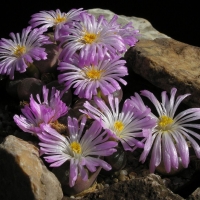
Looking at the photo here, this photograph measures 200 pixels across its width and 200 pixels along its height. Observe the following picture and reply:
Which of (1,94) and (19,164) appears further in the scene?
(1,94)

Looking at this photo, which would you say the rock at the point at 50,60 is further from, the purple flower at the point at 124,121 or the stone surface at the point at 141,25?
the stone surface at the point at 141,25

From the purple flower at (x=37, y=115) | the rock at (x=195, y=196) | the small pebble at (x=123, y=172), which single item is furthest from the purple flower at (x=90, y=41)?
the rock at (x=195, y=196)

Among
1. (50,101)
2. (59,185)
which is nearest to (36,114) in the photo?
(50,101)

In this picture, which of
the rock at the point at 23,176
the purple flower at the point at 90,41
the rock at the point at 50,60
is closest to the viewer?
the rock at the point at 23,176

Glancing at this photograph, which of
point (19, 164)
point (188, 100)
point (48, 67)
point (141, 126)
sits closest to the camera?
point (19, 164)

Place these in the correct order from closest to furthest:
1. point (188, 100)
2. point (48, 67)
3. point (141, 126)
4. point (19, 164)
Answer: point (19, 164) → point (141, 126) → point (188, 100) → point (48, 67)

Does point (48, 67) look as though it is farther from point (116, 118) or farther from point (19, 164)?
point (19, 164)

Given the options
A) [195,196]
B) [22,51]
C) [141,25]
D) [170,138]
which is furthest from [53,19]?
[195,196]
